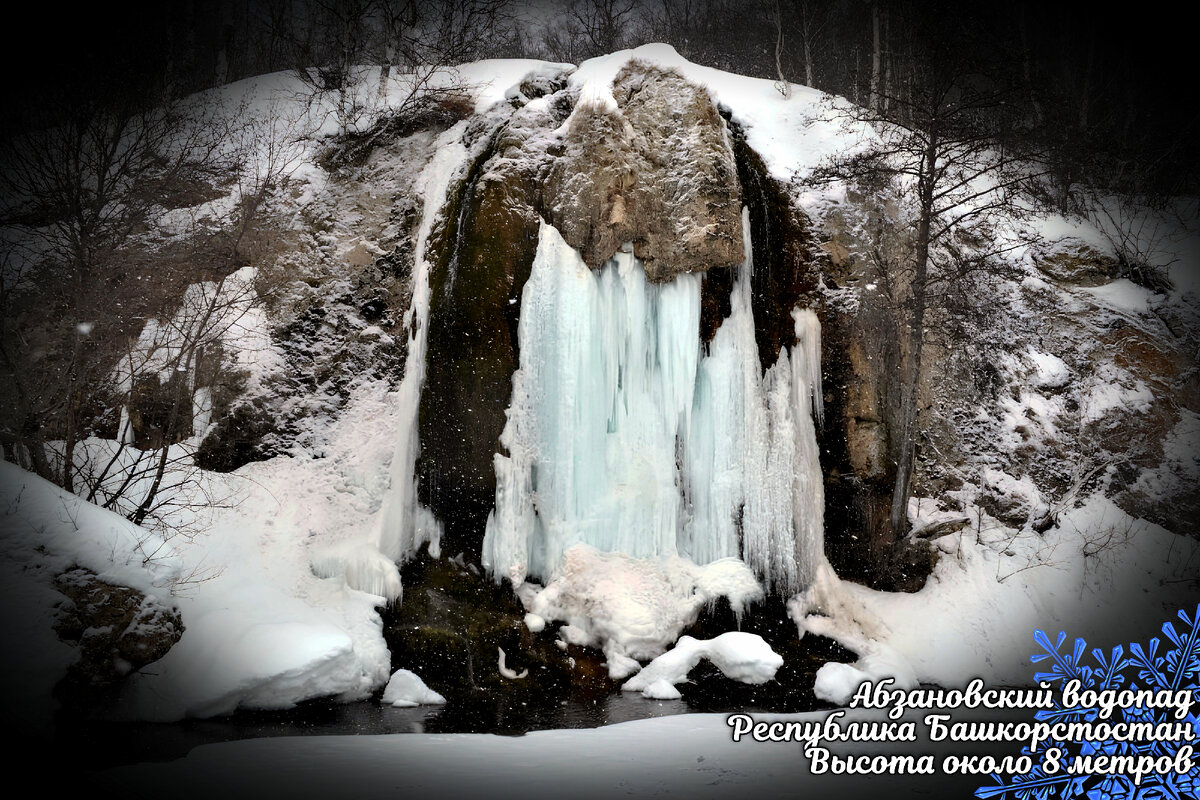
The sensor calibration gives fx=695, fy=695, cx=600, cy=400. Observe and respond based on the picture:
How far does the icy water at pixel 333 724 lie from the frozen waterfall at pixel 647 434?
6.91 ft

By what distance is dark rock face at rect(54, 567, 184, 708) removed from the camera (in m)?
5.13

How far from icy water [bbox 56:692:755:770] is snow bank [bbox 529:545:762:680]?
0.73 metres

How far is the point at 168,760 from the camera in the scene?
4617 mm

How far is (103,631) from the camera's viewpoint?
5.29 meters

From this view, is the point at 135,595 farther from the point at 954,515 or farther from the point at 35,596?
the point at 954,515

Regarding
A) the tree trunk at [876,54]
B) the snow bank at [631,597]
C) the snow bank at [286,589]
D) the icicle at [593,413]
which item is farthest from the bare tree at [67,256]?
the tree trunk at [876,54]

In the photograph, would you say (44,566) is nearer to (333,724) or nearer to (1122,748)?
(333,724)

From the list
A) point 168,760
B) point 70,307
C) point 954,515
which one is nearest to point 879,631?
point 954,515


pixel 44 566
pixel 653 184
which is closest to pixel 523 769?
pixel 44 566

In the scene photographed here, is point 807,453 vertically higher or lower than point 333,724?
higher

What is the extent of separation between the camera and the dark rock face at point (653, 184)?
902 centimetres

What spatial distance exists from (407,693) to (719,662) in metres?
3.23

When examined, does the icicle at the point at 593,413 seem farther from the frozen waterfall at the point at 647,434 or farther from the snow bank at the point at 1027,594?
the snow bank at the point at 1027,594

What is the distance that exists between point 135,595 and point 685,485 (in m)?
5.81
